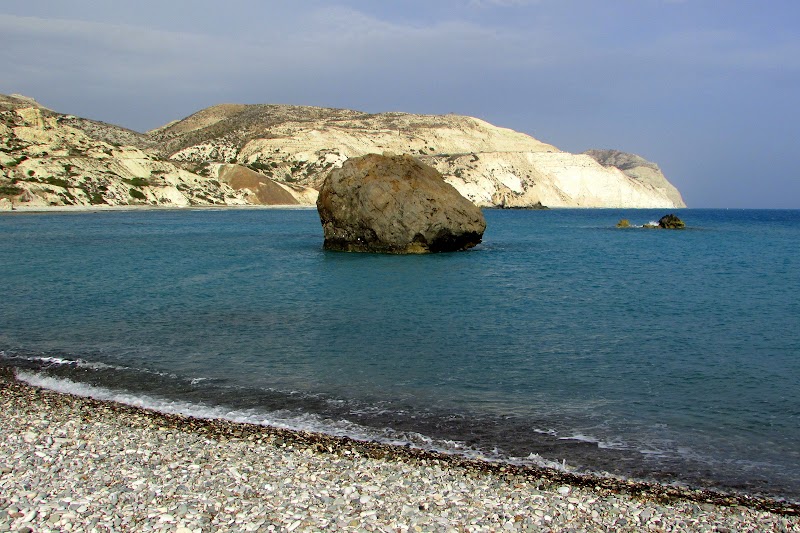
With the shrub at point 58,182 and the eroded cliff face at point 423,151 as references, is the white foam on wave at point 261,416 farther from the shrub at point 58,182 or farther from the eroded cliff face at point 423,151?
the eroded cliff face at point 423,151

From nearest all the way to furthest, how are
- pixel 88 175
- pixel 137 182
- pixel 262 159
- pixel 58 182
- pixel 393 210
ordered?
pixel 393 210 < pixel 58 182 < pixel 88 175 < pixel 137 182 < pixel 262 159

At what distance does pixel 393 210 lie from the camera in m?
34.5

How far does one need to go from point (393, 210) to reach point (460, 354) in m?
20.6

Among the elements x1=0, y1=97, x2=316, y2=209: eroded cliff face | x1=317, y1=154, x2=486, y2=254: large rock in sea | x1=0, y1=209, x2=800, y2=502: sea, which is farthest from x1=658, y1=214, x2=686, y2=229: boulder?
x1=0, y1=97, x2=316, y2=209: eroded cliff face

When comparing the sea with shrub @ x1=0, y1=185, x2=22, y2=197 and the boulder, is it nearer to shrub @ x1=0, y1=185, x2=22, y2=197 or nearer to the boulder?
the boulder

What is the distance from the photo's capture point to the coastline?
22.0 ft

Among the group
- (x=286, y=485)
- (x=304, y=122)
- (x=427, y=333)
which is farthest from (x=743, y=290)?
(x=304, y=122)

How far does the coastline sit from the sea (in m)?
0.65

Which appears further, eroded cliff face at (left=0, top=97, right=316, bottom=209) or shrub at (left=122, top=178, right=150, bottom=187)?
shrub at (left=122, top=178, right=150, bottom=187)

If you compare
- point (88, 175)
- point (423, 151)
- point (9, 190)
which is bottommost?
point (9, 190)

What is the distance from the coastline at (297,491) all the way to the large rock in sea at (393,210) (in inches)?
1009

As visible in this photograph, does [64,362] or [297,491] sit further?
[64,362]

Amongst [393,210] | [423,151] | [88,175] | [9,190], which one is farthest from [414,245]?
[423,151]

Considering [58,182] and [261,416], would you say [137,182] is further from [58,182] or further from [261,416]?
[261,416]
